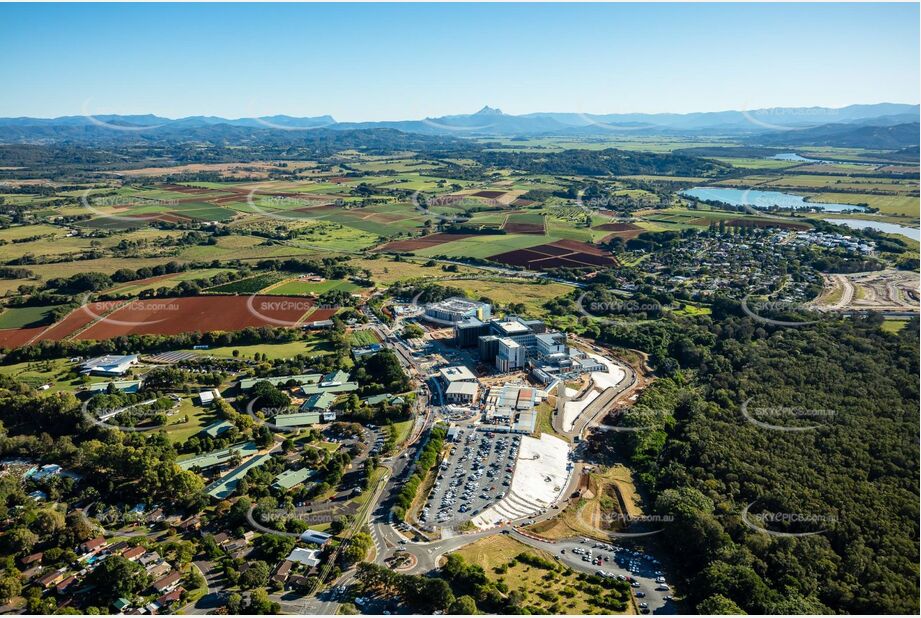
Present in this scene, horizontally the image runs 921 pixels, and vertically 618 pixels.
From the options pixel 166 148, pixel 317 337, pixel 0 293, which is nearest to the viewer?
pixel 317 337

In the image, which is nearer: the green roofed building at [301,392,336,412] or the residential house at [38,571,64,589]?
the residential house at [38,571,64,589]

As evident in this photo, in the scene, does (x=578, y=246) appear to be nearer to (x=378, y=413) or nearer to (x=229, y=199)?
(x=378, y=413)

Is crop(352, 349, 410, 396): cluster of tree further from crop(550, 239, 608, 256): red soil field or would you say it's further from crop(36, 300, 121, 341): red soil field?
crop(550, 239, 608, 256): red soil field

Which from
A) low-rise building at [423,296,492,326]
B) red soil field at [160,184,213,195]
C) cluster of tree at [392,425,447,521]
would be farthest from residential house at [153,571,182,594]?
red soil field at [160,184,213,195]

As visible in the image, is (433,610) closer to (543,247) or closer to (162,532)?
(162,532)

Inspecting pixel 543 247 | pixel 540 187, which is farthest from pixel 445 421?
pixel 540 187

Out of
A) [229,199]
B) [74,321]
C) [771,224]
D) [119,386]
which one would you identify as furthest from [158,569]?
[229,199]
